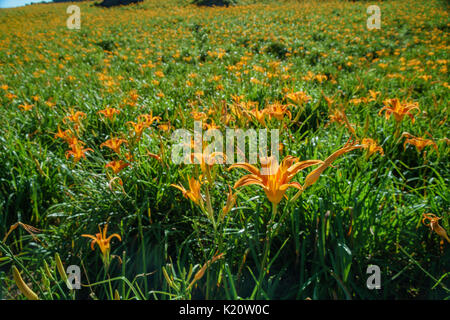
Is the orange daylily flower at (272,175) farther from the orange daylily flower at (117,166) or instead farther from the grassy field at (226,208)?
the orange daylily flower at (117,166)

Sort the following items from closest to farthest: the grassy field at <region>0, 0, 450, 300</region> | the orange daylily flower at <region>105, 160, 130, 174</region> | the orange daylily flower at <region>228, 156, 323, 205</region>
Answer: the orange daylily flower at <region>228, 156, 323, 205</region> < the grassy field at <region>0, 0, 450, 300</region> < the orange daylily flower at <region>105, 160, 130, 174</region>

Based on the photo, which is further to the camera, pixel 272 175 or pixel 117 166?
pixel 117 166

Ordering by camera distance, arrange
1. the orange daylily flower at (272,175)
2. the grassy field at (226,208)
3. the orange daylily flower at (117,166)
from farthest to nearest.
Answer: the orange daylily flower at (117,166) → the grassy field at (226,208) → the orange daylily flower at (272,175)

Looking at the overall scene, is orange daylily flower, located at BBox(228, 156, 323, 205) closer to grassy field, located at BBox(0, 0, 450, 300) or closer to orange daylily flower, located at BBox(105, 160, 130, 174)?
grassy field, located at BBox(0, 0, 450, 300)

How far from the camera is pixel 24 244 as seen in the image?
1.47 m

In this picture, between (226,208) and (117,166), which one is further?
(117,166)

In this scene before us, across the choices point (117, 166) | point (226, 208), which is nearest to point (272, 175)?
point (226, 208)

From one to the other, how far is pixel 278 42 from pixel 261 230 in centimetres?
592

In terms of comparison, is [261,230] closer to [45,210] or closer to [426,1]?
[45,210]

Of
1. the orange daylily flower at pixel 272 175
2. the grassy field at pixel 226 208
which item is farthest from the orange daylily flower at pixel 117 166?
the orange daylily flower at pixel 272 175

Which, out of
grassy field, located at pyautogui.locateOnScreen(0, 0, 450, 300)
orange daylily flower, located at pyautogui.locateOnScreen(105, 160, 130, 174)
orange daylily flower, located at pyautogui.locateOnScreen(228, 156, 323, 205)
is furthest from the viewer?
orange daylily flower, located at pyautogui.locateOnScreen(105, 160, 130, 174)

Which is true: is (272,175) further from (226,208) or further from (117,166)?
(117,166)

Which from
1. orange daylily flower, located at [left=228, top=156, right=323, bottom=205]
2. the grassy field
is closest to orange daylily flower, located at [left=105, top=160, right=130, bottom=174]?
the grassy field
